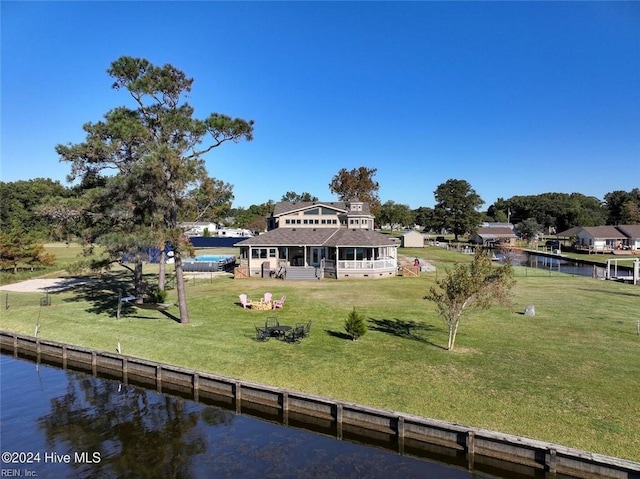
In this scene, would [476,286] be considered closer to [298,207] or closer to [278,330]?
[278,330]

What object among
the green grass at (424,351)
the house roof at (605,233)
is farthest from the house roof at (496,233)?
the green grass at (424,351)

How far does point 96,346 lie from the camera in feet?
65.9

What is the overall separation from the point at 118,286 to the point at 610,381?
34.5 metres

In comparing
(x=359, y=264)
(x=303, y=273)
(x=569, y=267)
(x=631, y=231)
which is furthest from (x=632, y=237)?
(x=303, y=273)

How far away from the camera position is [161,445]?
41.8ft

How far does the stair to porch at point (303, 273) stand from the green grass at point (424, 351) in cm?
647

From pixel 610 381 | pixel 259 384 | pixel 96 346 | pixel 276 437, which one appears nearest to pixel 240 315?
pixel 96 346

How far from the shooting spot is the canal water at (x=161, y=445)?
450 inches

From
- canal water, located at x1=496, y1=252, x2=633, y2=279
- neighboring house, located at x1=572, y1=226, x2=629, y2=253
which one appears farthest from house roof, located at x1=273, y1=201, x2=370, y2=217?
neighboring house, located at x1=572, y1=226, x2=629, y2=253

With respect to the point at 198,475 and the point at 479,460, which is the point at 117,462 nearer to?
the point at 198,475

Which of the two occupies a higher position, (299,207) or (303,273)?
(299,207)

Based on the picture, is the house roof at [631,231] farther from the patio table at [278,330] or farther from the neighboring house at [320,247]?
the patio table at [278,330]

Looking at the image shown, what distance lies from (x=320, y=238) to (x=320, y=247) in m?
1.01

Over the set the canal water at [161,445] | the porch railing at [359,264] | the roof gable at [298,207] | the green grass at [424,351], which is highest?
the roof gable at [298,207]
